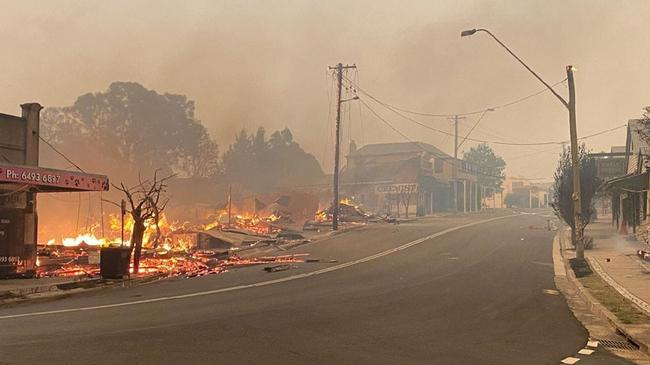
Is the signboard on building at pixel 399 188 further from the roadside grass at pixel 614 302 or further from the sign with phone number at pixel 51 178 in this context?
the roadside grass at pixel 614 302

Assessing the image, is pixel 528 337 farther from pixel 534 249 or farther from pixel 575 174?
pixel 534 249

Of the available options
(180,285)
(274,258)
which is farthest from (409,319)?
(274,258)

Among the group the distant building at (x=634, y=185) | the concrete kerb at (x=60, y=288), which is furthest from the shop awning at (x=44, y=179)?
the distant building at (x=634, y=185)

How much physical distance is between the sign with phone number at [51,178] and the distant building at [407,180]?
4940 cm

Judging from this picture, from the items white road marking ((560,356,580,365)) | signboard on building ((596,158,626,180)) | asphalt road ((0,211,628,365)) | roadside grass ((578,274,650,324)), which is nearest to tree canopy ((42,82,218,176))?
signboard on building ((596,158,626,180))

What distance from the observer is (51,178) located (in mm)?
17812

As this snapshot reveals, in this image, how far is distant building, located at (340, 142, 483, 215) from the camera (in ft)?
245

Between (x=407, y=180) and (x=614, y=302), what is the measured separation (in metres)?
62.4

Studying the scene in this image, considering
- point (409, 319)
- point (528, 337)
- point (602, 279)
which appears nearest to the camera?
point (528, 337)

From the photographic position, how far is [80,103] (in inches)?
3098

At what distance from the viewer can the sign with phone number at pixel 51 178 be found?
16295 mm

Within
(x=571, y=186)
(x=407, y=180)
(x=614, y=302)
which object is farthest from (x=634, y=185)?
(x=407, y=180)

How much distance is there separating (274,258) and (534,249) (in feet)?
41.7

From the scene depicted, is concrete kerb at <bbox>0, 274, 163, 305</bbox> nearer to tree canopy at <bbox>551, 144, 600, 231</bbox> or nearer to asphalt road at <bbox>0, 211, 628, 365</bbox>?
asphalt road at <bbox>0, 211, 628, 365</bbox>
